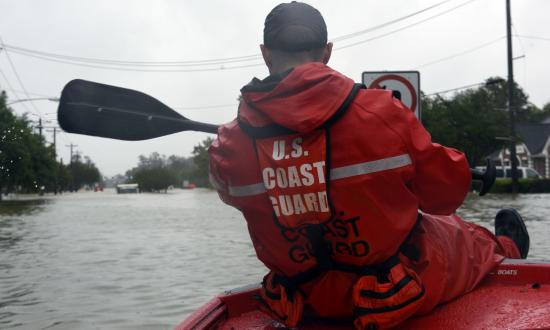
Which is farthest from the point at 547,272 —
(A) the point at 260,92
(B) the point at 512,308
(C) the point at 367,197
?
(A) the point at 260,92

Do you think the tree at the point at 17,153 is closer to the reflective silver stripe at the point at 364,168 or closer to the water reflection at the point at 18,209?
the water reflection at the point at 18,209

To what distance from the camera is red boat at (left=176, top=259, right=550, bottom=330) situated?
239 centimetres

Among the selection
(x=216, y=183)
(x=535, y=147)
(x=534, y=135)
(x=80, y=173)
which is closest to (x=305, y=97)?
(x=216, y=183)

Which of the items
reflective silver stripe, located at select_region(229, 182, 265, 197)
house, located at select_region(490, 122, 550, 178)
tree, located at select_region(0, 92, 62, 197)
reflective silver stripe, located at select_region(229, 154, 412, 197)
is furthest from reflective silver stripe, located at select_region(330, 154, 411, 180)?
house, located at select_region(490, 122, 550, 178)

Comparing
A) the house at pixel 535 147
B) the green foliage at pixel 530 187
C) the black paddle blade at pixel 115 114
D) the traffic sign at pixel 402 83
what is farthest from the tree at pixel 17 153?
the house at pixel 535 147

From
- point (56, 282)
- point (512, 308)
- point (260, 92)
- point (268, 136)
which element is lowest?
point (56, 282)

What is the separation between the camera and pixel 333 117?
2316 mm

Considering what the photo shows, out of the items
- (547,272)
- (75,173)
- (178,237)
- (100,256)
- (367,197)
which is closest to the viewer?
(367,197)

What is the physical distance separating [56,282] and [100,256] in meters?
2.56

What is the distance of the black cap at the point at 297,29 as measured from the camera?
251cm

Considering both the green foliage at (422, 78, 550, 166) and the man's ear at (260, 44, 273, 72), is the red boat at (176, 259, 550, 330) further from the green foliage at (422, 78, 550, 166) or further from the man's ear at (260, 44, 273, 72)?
the green foliage at (422, 78, 550, 166)

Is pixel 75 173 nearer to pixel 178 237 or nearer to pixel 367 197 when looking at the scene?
pixel 178 237

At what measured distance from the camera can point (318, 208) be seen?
233 centimetres

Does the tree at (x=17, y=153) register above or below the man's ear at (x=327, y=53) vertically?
above
